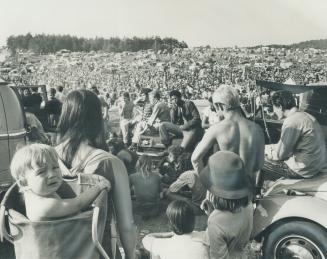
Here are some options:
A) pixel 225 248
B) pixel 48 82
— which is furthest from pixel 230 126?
pixel 48 82

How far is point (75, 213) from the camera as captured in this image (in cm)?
204

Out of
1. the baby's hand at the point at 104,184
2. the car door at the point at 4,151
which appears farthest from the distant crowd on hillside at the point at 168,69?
the baby's hand at the point at 104,184

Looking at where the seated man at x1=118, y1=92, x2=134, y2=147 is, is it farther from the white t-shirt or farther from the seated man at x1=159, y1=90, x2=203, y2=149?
the white t-shirt

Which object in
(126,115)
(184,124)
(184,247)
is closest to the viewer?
(184,247)

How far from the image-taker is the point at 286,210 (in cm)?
348

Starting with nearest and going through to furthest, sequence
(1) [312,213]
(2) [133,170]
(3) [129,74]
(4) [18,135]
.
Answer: (1) [312,213]
(4) [18,135]
(2) [133,170]
(3) [129,74]

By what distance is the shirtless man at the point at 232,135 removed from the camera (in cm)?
362

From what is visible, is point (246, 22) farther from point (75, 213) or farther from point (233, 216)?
point (75, 213)

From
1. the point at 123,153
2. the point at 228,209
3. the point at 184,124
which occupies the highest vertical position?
the point at 228,209

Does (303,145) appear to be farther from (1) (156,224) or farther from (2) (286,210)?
(1) (156,224)

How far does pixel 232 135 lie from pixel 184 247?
114 centimetres

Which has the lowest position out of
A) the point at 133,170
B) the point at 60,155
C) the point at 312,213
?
the point at 133,170

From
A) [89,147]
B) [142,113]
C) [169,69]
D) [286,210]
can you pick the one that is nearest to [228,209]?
[286,210]

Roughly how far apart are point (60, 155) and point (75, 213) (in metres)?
0.40
